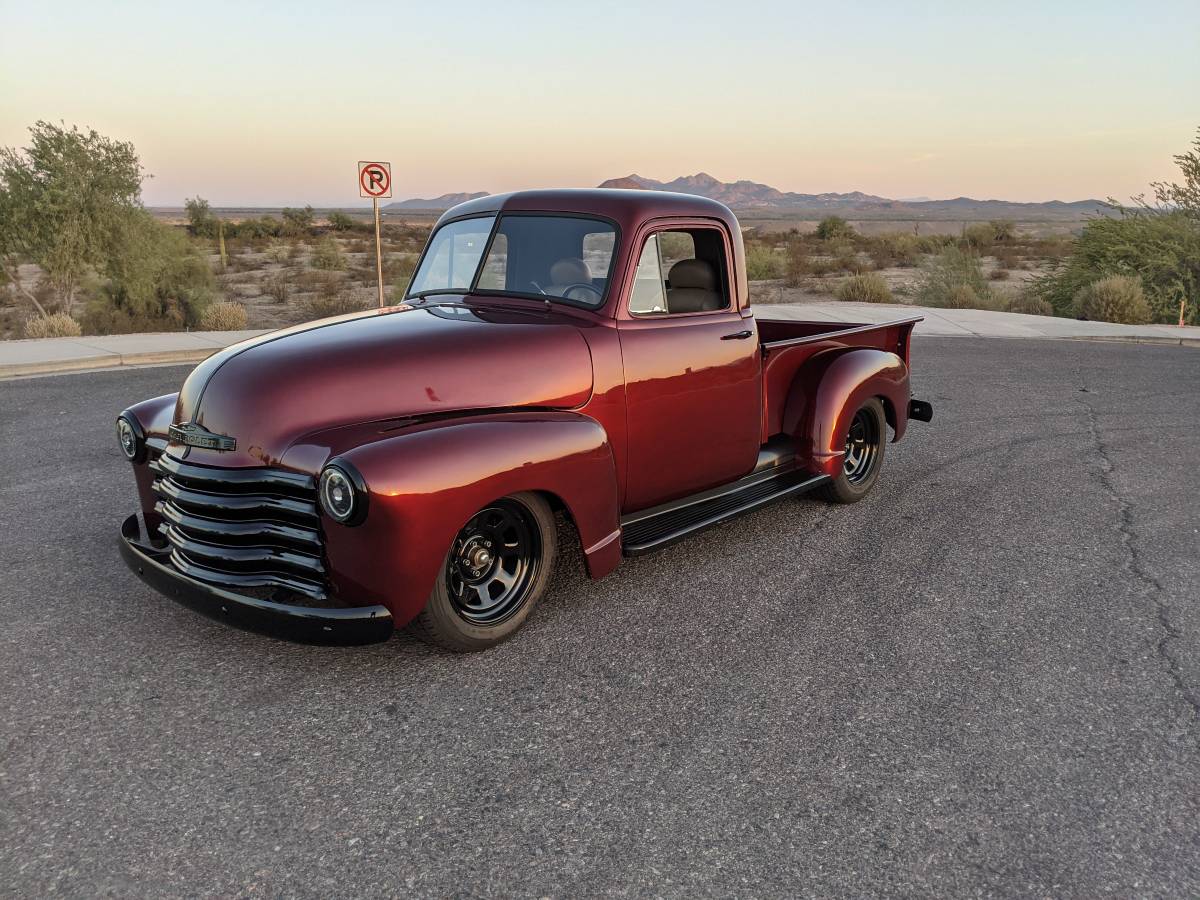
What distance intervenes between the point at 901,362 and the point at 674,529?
262 centimetres

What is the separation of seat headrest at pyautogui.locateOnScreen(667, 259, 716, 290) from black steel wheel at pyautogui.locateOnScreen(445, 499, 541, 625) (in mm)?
1727

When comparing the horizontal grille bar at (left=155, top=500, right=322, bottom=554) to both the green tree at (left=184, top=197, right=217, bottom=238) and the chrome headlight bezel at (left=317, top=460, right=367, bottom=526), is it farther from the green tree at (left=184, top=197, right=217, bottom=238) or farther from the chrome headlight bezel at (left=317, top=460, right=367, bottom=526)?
the green tree at (left=184, top=197, right=217, bottom=238)

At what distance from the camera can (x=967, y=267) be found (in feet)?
79.2

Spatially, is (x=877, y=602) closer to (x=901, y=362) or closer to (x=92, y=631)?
(x=901, y=362)

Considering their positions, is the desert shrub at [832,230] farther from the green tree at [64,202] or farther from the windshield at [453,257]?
the windshield at [453,257]

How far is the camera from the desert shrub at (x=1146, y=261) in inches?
758

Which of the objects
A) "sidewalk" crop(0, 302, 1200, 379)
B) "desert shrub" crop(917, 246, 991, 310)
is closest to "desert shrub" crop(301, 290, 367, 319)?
"sidewalk" crop(0, 302, 1200, 379)

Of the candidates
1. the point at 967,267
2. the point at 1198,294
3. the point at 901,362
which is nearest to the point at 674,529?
the point at 901,362

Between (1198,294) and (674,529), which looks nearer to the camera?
(674,529)

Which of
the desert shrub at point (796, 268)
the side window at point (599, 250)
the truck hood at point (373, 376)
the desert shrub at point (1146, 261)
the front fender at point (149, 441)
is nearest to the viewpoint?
the truck hood at point (373, 376)

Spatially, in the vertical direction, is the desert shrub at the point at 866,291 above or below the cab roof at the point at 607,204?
below

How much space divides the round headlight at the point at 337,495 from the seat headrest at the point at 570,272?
1.73 metres

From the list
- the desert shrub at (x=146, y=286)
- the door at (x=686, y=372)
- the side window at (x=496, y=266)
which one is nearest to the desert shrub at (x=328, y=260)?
the desert shrub at (x=146, y=286)

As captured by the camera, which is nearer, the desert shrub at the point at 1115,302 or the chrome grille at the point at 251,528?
the chrome grille at the point at 251,528
